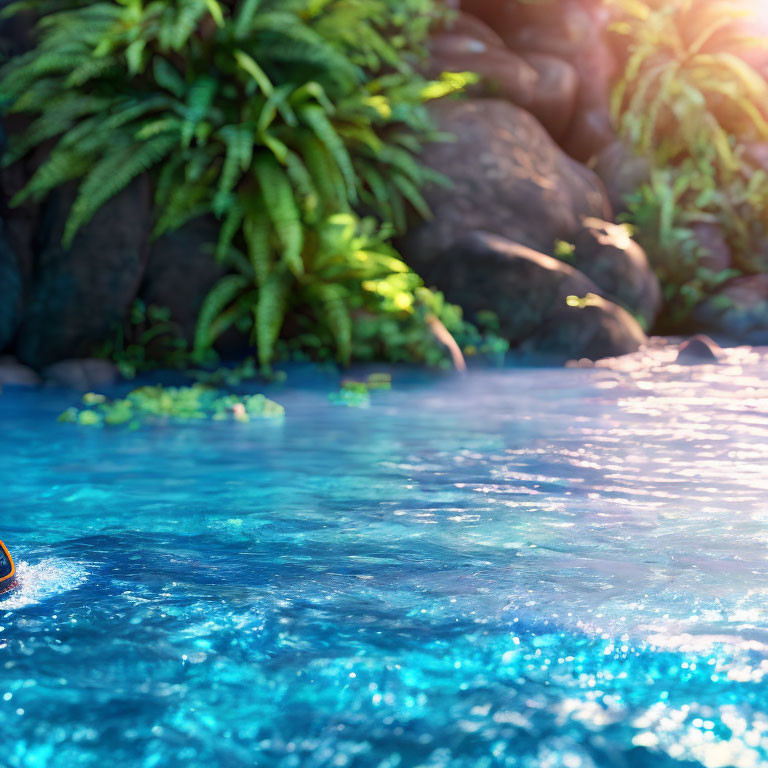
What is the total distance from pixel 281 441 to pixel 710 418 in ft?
9.63

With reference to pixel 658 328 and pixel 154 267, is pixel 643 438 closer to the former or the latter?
pixel 154 267

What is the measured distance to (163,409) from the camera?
632 cm

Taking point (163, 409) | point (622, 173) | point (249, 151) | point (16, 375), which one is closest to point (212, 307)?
point (249, 151)

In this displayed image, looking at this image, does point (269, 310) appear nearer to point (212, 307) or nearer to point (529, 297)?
point (212, 307)

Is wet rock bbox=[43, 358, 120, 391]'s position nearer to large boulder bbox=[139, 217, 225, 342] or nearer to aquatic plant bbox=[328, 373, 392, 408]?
large boulder bbox=[139, 217, 225, 342]

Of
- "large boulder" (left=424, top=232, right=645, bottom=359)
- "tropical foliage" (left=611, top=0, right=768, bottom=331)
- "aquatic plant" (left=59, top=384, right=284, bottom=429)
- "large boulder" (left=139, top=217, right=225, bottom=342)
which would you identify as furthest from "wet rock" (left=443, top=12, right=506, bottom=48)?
"aquatic plant" (left=59, top=384, right=284, bottom=429)

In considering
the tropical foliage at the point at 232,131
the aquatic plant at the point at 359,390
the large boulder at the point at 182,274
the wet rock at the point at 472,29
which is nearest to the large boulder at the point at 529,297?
the tropical foliage at the point at 232,131

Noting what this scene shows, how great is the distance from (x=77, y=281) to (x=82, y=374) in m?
0.87

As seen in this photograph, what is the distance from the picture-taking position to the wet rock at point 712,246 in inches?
526

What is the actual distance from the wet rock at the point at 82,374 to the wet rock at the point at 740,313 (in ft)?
27.3

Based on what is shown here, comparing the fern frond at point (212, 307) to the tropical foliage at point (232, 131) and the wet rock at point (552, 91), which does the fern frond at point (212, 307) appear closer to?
the tropical foliage at point (232, 131)

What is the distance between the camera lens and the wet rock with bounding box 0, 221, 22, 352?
26.4 ft

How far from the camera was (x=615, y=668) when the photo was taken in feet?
7.36

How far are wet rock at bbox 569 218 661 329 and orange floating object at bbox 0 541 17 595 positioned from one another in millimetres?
9656
